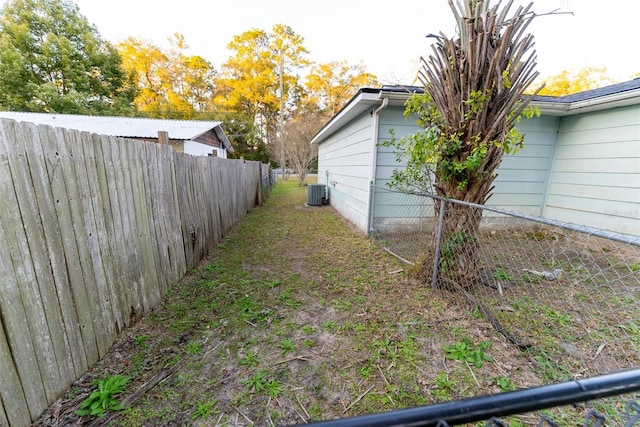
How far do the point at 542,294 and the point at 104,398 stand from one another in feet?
14.4

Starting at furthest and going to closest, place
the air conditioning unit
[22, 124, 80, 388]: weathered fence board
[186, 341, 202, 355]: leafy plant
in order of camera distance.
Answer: the air conditioning unit < [186, 341, 202, 355]: leafy plant < [22, 124, 80, 388]: weathered fence board

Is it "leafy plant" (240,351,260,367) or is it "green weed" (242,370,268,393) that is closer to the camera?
"green weed" (242,370,268,393)

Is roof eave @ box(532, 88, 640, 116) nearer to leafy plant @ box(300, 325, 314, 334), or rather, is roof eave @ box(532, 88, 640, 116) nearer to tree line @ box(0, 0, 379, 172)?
leafy plant @ box(300, 325, 314, 334)

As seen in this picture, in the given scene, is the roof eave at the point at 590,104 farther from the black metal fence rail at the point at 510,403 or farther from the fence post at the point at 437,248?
the black metal fence rail at the point at 510,403

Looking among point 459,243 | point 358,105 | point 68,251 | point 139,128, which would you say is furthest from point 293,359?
point 139,128

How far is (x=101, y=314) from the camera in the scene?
6.61 feet

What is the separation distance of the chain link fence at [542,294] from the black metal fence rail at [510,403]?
4.06 ft

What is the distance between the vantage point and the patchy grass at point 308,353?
1.72m

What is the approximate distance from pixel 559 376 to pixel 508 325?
0.59 metres

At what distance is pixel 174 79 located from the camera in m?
22.2

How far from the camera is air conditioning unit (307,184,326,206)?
32.2 ft

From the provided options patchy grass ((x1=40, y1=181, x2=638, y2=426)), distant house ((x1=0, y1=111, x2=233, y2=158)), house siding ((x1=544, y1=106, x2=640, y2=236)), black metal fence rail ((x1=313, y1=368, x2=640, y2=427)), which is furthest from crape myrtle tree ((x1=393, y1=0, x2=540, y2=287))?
distant house ((x1=0, y1=111, x2=233, y2=158))

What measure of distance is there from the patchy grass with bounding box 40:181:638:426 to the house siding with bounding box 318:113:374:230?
255cm

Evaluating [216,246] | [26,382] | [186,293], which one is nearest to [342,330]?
[186,293]
